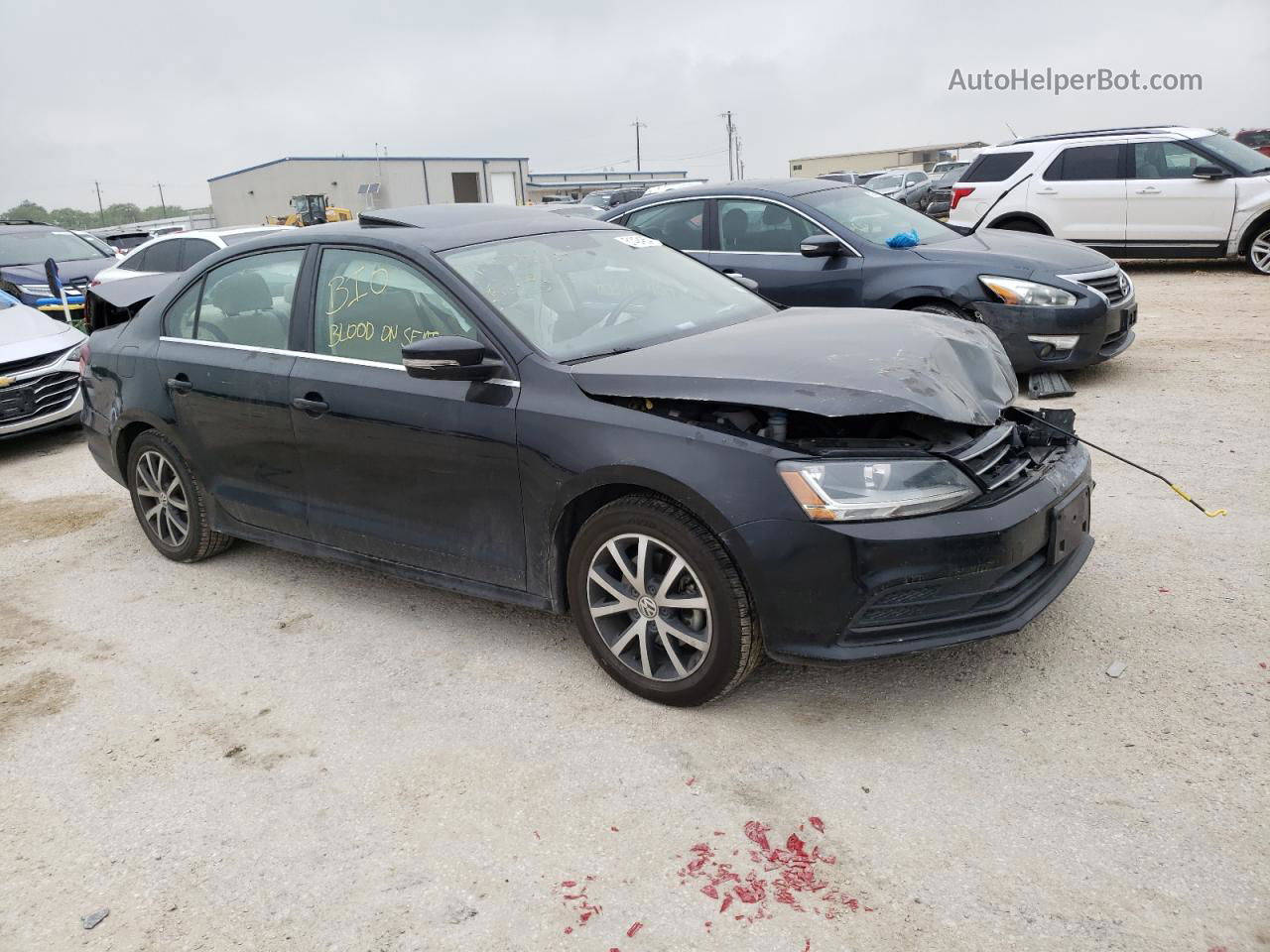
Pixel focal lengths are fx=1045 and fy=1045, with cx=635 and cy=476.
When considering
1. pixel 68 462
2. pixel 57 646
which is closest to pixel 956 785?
pixel 57 646

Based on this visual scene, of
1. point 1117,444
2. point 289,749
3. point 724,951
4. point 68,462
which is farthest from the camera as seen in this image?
point 68,462

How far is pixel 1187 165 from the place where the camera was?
12.7m

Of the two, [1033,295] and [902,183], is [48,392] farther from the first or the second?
[902,183]

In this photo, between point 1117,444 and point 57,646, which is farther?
point 1117,444

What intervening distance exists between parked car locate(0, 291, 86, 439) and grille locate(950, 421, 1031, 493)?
702 cm

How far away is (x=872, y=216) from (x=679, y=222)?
151cm

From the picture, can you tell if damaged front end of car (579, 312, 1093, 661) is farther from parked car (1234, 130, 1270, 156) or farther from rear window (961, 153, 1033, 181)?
parked car (1234, 130, 1270, 156)

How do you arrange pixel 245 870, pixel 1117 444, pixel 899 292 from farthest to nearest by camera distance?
pixel 899 292, pixel 1117 444, pixel 245 870

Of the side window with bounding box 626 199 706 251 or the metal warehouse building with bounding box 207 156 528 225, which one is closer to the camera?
the side window with bounding box 626 199 706 251

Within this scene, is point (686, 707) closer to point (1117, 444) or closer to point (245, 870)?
point (245, 870)

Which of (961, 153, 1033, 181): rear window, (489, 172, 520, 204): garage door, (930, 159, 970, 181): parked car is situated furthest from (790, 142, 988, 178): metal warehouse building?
(961, 153, 1033, 181): rear window

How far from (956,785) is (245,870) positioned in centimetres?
203

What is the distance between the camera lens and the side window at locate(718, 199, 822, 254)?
7852 millimetres

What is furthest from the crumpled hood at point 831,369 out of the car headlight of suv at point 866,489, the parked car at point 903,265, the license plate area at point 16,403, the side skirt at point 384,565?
the license plate area at point 16,403
